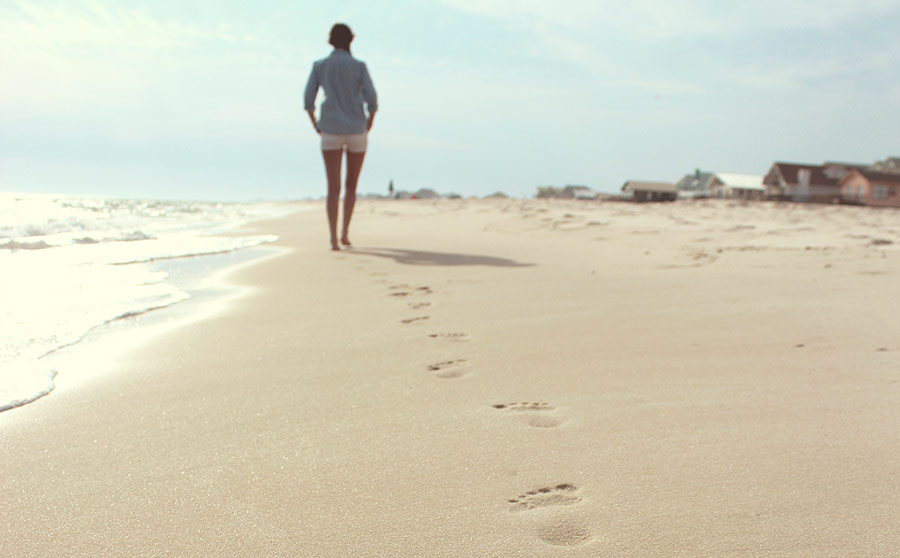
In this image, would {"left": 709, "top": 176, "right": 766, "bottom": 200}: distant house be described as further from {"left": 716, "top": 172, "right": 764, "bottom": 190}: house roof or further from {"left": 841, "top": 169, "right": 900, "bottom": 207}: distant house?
{"left": 841, "top": 169, "right": 900, "bottom": 207}: distant house

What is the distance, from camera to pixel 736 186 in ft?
137

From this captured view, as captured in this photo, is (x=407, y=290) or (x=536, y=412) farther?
(x=407, y=290)

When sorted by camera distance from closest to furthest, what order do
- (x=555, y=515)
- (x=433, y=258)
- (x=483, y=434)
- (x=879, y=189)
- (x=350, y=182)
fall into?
(x=555, y=515)
(x=483, y=434)
(x=433, y=258)
(x=350, y=182)
(x=879, y=189)

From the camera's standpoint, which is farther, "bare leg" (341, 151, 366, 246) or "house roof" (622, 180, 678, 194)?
"house roof" (622, 180, 678, 194)

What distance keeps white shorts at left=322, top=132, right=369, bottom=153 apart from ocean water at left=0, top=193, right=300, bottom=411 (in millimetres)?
988

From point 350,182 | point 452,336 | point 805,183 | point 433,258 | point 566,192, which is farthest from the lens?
point 566,192

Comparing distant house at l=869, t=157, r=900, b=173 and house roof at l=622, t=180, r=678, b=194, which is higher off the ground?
distant house at l=869, t=157, r=900, b=173

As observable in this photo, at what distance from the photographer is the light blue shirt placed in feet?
16.0

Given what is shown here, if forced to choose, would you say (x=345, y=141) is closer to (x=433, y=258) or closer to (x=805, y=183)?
(x=433, y=258)

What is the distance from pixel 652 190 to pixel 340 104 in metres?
33.5

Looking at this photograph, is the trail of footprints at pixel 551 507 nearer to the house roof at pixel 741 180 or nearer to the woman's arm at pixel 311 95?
the woman's arm at pixel 311 95

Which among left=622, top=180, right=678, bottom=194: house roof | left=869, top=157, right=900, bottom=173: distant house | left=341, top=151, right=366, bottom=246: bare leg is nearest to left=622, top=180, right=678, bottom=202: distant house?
left=622, top=180, right=678, bottom=194: house roof

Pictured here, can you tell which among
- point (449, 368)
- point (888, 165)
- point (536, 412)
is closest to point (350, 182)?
point (449, 368)

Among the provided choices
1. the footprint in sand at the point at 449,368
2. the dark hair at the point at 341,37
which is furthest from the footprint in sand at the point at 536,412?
the dark hair at the point at 341,37
